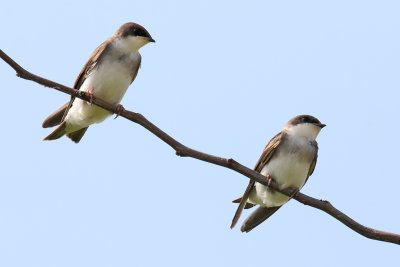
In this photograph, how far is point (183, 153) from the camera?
5.41 m

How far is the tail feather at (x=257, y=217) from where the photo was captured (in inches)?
372

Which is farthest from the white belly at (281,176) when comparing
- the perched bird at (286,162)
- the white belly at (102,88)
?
the white belly at (102,88)

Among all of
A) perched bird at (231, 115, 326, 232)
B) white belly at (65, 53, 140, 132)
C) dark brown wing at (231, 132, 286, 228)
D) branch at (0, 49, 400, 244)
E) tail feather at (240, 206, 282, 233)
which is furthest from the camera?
tail feather at (240, 206, 282, 233)

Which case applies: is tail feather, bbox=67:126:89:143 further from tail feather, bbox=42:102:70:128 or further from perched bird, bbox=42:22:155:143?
tail feather, bbox=42:102:70:128

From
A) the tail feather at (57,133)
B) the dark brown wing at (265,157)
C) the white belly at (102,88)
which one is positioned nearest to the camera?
the white belly at (102,88)

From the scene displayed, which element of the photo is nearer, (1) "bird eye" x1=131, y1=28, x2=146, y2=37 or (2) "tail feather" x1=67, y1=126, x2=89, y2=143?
(1) "bird eye" x1=131, y1=28, x2=146, y2=37

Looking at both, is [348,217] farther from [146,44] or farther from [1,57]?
[146,44]

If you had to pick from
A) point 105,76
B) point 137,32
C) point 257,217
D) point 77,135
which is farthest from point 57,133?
point 257,217

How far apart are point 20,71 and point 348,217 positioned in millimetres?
3018

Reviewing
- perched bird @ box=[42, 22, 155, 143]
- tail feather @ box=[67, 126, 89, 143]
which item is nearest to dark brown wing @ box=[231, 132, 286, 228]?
perched bird @ box=[42, 22, 155, 143]

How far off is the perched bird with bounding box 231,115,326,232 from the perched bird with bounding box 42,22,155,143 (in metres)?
2.15

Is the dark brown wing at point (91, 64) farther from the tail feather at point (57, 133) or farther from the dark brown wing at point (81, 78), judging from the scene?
the tail feather at point (57, 133)

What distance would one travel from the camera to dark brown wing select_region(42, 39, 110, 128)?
8.85 m

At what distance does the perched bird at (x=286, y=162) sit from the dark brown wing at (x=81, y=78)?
2605mm
